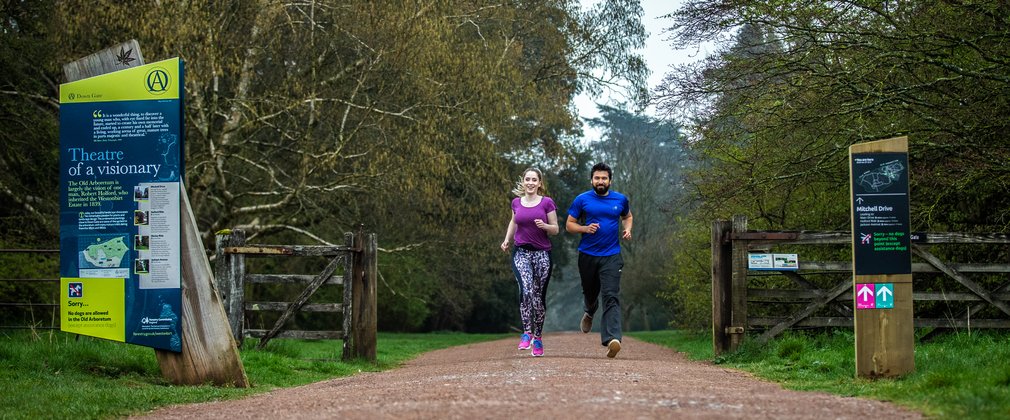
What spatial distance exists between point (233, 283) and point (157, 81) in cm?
438

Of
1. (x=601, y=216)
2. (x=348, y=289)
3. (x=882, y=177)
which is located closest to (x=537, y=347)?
(x=601, y=216)

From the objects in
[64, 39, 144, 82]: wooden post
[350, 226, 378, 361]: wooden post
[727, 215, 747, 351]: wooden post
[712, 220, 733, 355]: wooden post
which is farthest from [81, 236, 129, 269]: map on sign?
[727, 215, 747, 351]: wooden post

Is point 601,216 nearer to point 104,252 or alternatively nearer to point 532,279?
point 532,279

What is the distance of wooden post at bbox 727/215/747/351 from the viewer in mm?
13875

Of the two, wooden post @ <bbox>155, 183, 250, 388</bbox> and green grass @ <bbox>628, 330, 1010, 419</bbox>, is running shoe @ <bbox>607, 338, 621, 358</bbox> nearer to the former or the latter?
green grass @ <bbox>628, 330, 1010, 419</bbox>

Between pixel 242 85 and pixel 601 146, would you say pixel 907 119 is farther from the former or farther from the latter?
pixel 601 146

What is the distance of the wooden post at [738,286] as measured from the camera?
13.9 meters

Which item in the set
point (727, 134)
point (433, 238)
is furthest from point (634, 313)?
point (727, 134)

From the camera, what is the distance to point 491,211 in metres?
27.8

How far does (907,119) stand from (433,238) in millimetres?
16621

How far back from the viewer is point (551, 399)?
753 centimetres

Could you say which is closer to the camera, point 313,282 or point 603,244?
point 603,244

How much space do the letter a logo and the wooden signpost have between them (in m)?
6.23

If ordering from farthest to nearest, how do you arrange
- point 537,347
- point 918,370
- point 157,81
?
point 537,347, point 157,81, point 918,370
